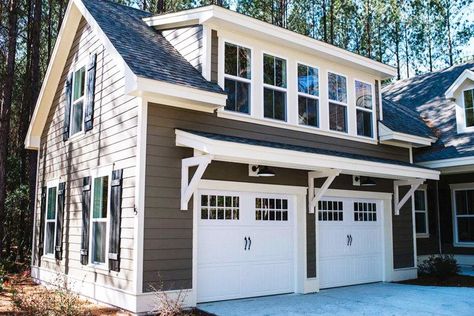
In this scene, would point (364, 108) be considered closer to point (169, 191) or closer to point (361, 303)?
point (361, 303)

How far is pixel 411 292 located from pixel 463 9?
21.9m

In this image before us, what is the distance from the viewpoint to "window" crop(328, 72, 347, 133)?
427 inches

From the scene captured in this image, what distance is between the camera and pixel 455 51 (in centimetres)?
2752

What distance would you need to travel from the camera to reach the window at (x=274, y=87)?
31.6 feet

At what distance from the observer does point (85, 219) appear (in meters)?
9.34

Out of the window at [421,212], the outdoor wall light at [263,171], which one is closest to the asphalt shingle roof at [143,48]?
the outdoor wall light at [263,171]

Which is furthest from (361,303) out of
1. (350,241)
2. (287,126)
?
(287,126)

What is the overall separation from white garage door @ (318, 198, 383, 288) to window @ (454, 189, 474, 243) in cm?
369

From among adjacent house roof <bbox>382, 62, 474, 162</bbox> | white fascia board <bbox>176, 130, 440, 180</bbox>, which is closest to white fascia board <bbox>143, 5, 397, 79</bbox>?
white fascia board <bbox>176, 130, 440, 180</bbox>

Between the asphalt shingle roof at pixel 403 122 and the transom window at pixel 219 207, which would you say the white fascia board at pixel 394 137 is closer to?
the asphalt shingle roof at pixel 403 122

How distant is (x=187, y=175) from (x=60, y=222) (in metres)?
4.29

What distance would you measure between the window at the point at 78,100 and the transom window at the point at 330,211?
18.5ft

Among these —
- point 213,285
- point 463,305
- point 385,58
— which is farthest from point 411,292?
point 385,58

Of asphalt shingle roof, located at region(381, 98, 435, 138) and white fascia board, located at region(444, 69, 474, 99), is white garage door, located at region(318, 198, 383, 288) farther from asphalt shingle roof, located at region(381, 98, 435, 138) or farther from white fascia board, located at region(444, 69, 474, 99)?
white fascia board, located at region(444, 69, 474, 99)
